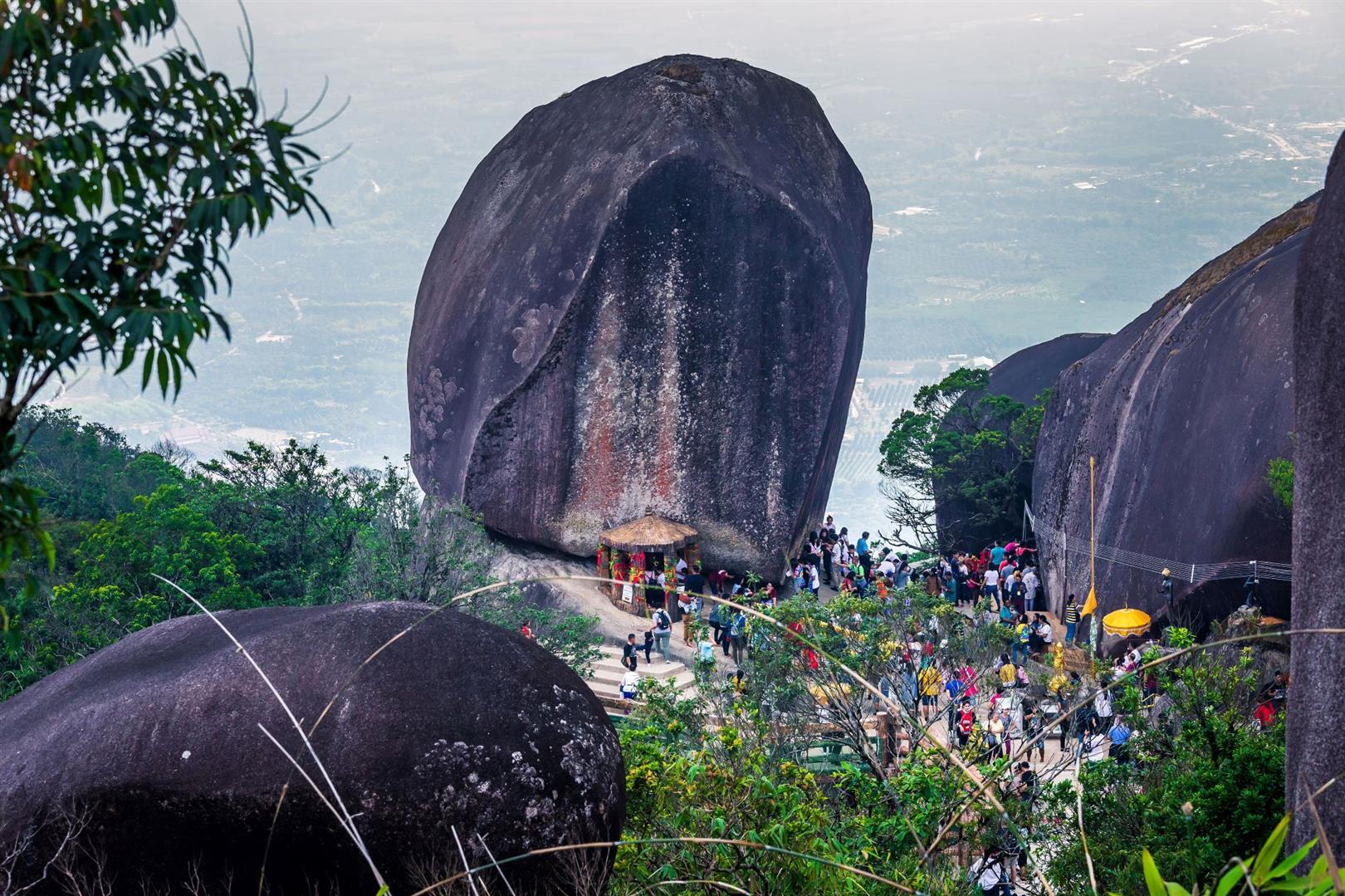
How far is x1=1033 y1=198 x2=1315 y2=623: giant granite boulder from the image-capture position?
19172 mm

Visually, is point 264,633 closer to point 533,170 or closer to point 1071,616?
point 1071,616

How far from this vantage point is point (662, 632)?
2228 cm

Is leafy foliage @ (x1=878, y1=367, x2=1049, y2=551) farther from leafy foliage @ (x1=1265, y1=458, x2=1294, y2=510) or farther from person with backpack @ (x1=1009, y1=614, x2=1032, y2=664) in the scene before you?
leafy foliage @ (x1=1265, y1=458, x2=1294, y2=510)

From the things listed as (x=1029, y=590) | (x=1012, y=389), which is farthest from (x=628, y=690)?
(x=1012, y=389)

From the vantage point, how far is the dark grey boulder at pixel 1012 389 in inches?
1245

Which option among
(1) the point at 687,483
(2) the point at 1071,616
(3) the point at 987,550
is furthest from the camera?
(3) the point at 987,550

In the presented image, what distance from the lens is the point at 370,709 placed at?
757cm

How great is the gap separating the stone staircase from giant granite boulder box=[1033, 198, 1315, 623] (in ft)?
19.9

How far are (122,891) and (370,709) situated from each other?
1.53m

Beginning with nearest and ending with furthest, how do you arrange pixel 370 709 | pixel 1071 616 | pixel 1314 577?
pixel 1314 577 → pixel 370 709 → pixel 1071 616

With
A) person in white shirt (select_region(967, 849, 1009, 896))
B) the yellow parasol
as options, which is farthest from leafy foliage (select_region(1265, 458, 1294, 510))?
person in white shirt (select_region(967, 849, 1009, 896))

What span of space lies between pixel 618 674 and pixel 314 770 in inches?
547

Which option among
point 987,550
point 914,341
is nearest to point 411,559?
point 987,550

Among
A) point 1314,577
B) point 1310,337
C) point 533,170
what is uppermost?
point 533,170
